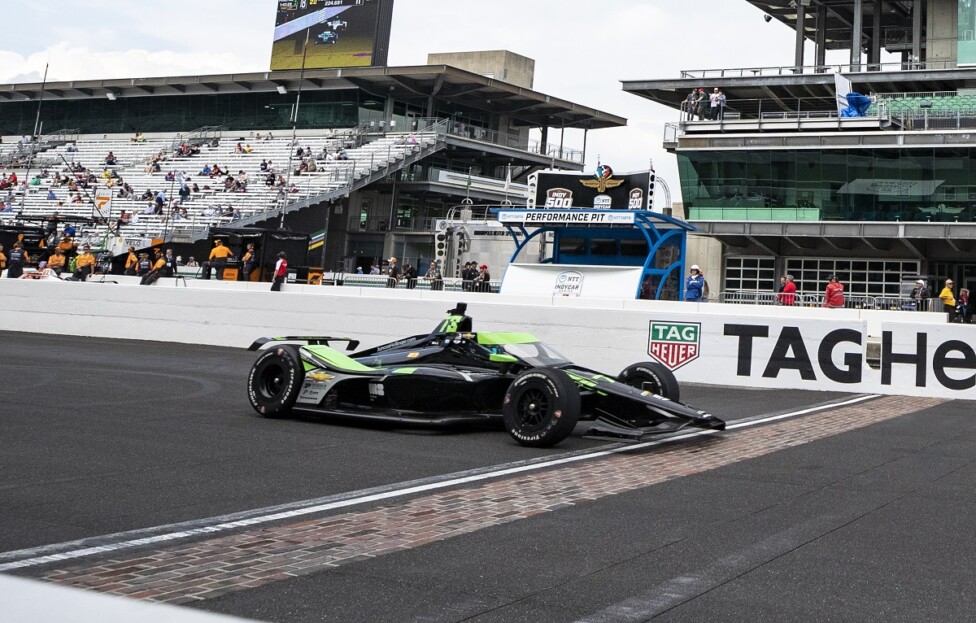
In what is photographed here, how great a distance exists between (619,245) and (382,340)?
11.5 m

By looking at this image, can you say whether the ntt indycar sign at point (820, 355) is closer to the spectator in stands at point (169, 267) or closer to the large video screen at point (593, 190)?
the large video screen at point (593, 190)

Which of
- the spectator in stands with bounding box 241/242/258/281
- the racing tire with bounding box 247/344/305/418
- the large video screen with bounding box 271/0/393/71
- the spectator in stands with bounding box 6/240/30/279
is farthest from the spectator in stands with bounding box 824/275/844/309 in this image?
the large video screen with bounding box 271/0/393/71

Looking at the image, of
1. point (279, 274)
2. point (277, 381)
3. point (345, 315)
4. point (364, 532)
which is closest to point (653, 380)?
point (277, 381)

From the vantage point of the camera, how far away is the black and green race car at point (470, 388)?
8.89m

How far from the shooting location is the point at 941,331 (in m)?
14.8

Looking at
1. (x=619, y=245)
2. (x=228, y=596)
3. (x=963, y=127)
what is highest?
(x=963, y=127)

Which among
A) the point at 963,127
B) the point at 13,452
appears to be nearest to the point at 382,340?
the point at 13,452

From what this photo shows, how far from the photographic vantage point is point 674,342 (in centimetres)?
A: 1638

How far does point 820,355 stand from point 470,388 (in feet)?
25.3

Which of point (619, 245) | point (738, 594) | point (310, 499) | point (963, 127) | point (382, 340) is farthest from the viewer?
point (963, 127)

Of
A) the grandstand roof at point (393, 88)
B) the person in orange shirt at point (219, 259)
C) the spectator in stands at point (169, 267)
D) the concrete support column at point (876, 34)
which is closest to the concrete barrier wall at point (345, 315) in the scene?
the person in orange shirt at point (219, 259)

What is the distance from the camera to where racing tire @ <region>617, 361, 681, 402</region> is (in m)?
10.2

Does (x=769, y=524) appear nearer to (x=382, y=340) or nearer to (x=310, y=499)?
(x=310, y=499)

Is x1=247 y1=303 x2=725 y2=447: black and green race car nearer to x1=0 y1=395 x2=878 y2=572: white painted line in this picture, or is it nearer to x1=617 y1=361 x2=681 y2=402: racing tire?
x1=617 y1=361 x2=681 y2=402: racing tire
